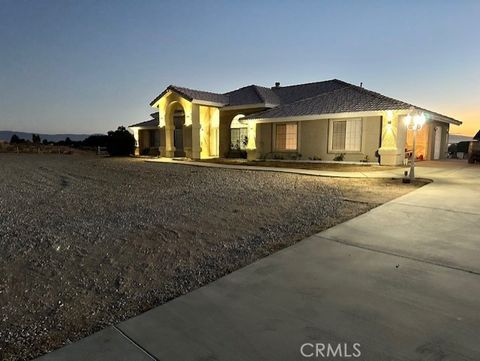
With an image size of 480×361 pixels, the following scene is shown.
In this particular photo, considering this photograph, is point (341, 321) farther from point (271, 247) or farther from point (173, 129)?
point (173, 129)

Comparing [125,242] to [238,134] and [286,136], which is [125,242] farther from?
[238,134]

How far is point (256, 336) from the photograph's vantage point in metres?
2.13

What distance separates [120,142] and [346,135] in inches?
799

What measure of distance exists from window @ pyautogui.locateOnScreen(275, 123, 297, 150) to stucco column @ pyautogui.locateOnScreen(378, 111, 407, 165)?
17.1ft

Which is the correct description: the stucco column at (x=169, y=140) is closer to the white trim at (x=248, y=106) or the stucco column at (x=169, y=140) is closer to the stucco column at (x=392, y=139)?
the white trim at (x=248, y=106)

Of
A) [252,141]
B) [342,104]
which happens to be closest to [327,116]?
[342,104]

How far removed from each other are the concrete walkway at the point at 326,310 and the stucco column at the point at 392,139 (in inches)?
475

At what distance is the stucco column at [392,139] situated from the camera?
14922 mm

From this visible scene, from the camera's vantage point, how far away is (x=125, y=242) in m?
4.43

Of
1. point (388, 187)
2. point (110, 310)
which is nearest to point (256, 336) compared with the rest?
point (110, 310)

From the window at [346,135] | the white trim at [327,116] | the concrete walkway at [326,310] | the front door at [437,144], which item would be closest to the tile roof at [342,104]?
the white trim at [327,116]

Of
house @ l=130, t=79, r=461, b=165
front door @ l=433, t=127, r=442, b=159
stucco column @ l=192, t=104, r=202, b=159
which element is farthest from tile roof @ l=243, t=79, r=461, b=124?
stucco column @ l=192, t=104, r=202, b=159

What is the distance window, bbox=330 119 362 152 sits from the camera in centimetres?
1631

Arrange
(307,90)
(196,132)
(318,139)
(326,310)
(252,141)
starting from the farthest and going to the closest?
1. (307,90)
2. (196,132)
3. (252,141)
4. (318,139)
5. (326,310)
